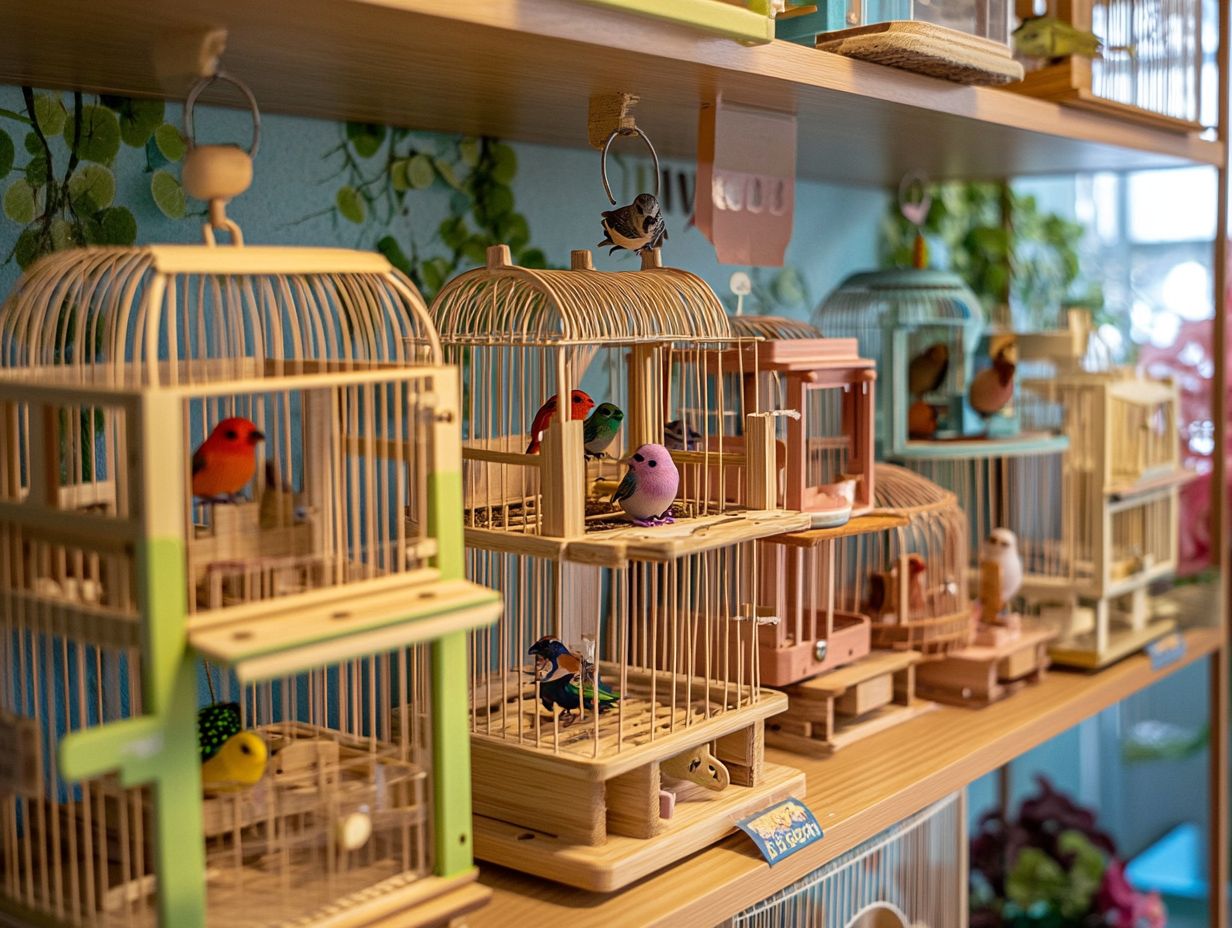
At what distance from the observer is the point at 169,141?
1254 mm

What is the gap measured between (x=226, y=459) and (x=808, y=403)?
0.71m

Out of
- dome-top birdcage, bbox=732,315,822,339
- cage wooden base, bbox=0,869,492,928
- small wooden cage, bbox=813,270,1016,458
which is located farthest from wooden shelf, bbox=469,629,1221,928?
dome-top birdcage, bbox=732,315,822,339

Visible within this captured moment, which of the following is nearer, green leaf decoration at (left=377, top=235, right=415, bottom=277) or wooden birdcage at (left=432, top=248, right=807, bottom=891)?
wooden birdcage at (left=432, top=248, right=807, bottom=891)

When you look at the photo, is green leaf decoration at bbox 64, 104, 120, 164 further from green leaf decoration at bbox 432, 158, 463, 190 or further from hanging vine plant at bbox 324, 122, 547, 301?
green leaf decoration at bbox 432, 158, 463, 190

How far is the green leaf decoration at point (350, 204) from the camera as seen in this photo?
140 cm

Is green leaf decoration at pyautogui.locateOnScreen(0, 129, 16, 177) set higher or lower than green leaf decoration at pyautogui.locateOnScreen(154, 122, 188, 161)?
lower

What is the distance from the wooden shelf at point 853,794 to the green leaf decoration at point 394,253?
654 mm

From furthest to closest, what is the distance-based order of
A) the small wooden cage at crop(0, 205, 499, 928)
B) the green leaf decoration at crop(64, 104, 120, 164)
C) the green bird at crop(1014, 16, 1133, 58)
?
the green bird at crop(1014, 16, 1133, 58) → the green leaf decoration at crop(64, 104, 120, 164) → the small wooden cage at crop(0, 205, 499, 928)

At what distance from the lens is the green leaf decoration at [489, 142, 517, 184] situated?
156cm

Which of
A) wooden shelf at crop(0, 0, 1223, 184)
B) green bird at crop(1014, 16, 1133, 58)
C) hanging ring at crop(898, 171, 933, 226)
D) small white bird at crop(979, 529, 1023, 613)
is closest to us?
wooden shelf at crop(0, 0, 1223, 184)

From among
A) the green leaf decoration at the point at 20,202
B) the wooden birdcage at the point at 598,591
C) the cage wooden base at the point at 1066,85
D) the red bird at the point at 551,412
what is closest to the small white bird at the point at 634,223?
the wooden birdcage at the point at 598,591

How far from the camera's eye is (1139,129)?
71.6 inches

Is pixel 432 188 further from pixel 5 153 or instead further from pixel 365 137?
pixel 5 153

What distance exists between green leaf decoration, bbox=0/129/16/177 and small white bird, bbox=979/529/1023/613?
1.25 m
